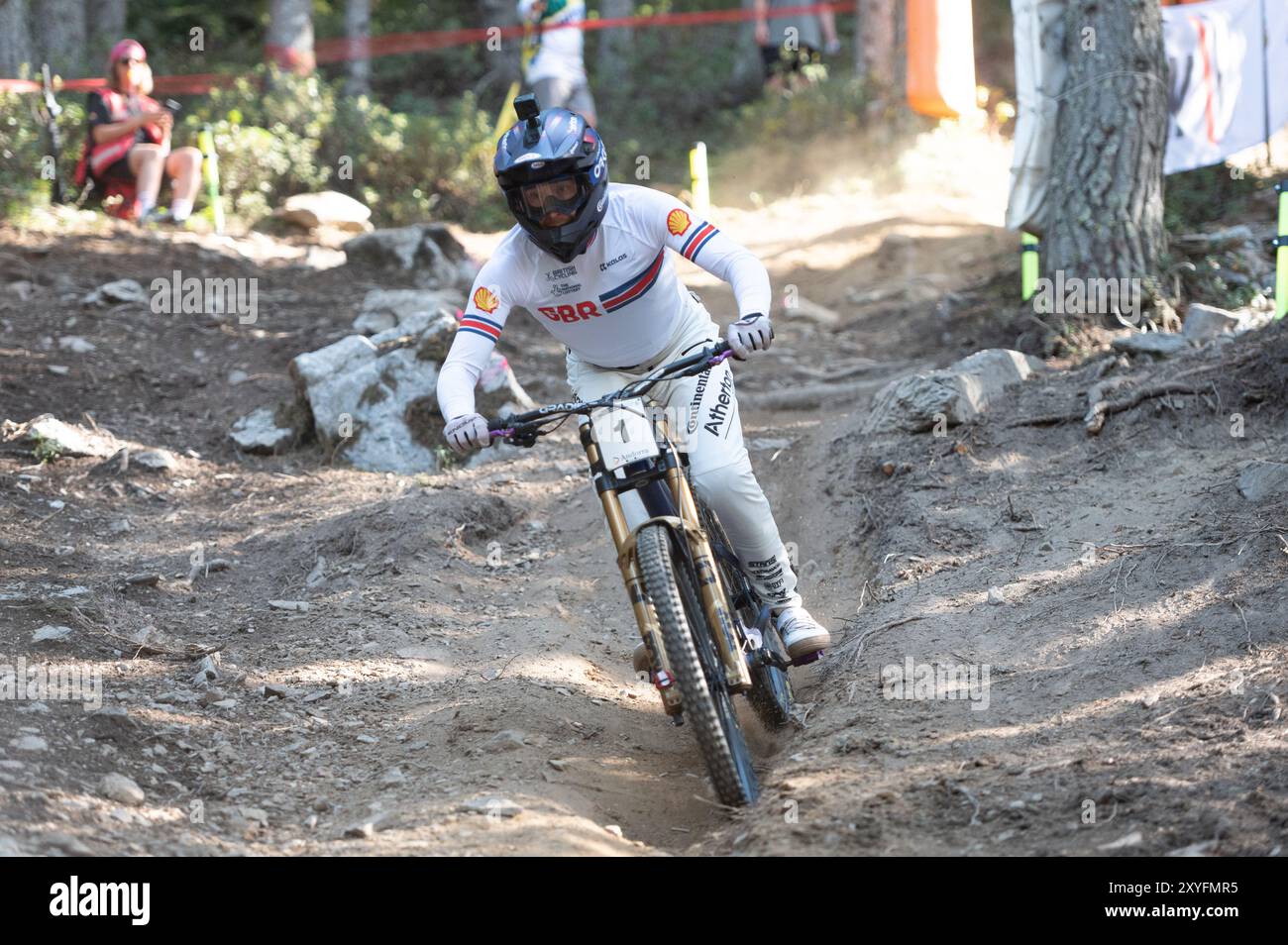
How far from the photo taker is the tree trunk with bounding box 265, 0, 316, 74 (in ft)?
50.5

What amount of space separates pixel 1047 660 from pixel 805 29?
16138mm

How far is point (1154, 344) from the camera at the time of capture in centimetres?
758

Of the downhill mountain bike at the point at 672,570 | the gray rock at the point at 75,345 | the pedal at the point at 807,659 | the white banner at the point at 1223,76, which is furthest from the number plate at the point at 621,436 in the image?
the white banner at the point at 1223,76

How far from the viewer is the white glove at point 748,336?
4.18 m

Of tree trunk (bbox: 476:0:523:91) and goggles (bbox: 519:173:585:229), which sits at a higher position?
tree trunk (bbox: 476:0:523:91)

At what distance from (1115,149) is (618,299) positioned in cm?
512

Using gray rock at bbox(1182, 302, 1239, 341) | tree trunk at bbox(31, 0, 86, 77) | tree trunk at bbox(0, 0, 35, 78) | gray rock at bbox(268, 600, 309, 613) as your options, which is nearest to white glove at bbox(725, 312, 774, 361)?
gray rock at bbox(268, 600, 309, 613)

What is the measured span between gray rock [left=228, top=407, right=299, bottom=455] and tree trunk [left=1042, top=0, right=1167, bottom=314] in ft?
17.6

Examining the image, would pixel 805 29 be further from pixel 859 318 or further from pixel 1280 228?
pixel 1280 228

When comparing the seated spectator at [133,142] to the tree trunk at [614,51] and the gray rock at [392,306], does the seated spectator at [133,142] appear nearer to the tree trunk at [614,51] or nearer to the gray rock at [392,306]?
the gray rock at [392,306]

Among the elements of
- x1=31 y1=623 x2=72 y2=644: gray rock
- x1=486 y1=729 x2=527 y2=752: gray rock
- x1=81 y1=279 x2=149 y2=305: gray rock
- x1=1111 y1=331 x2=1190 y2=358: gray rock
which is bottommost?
x1=486 y1=729 x2=527 y2=752: gray rock

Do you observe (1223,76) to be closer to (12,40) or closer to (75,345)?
(75,345)

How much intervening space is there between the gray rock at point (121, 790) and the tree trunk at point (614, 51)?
18111mm

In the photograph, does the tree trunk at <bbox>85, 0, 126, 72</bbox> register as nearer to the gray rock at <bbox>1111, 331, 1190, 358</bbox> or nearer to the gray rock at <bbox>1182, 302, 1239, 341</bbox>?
the gray rock at <bbox>1111, 331, 1190, 358</bbox>
